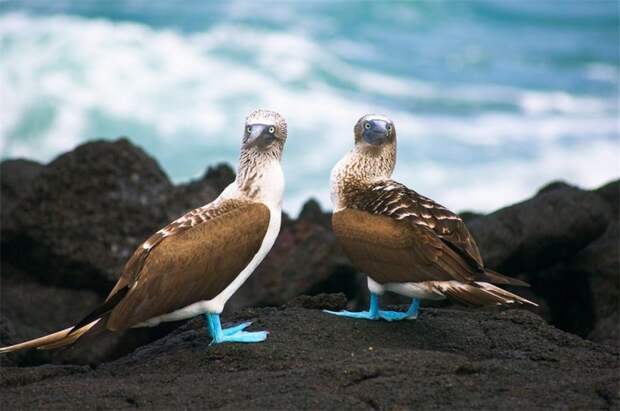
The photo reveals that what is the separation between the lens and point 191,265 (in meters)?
7.13

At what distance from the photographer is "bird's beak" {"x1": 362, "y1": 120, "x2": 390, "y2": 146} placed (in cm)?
786

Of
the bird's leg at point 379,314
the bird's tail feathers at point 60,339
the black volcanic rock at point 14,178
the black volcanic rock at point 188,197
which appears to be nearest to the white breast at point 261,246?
the bird's tail feathers at point 60,339

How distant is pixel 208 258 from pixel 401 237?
1.31 m

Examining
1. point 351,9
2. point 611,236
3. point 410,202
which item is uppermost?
point 351,9

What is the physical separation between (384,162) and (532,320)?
1.65m

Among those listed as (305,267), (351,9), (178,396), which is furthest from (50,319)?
(351,9)

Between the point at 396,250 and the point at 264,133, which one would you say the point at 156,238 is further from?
the point at 396,250

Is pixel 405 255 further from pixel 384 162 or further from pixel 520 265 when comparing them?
pixel 520 265

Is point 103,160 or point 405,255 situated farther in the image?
point 103,160

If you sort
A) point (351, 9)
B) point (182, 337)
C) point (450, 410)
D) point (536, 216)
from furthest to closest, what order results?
1. point (351, 9)
2. point (536, 216)
3. point (182, 337)
4. point (450, 410)

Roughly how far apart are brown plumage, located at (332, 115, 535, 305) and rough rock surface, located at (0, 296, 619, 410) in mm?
440

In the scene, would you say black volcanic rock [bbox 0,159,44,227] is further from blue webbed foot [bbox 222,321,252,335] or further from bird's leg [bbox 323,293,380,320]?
bird's leg [bbox 323,293,380,320]

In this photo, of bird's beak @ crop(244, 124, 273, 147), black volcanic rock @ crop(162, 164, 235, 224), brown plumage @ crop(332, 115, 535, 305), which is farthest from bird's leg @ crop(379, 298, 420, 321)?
black volcanic rock @ crop(162, 164, 235, 224)

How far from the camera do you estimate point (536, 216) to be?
37.3 feet
